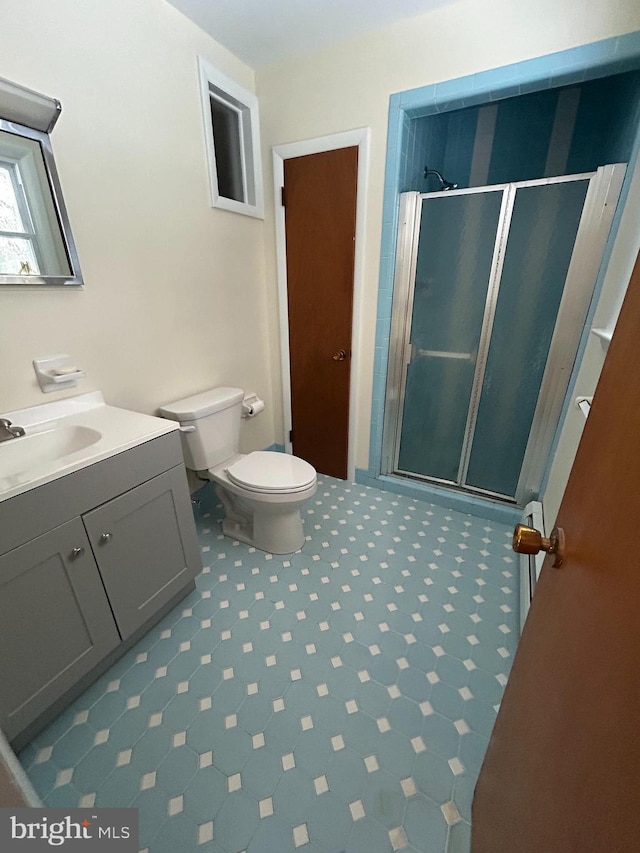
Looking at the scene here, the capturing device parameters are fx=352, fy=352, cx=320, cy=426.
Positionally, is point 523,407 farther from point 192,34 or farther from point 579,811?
point 192,34

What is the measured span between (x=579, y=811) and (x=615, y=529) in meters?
0.30

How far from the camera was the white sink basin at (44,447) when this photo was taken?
1071 millimetres

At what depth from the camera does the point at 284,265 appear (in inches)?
83.1

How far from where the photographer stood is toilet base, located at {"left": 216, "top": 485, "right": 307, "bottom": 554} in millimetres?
1642

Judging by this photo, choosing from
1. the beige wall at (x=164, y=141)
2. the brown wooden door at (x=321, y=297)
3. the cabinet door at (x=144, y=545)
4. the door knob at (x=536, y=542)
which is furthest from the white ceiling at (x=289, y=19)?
the door knob at (x=536, y=542)

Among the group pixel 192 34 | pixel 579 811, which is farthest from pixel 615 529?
pixel 192 34

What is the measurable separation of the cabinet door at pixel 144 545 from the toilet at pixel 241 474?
1.11 feet

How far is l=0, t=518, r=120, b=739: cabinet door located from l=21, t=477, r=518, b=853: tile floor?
0.59 ft

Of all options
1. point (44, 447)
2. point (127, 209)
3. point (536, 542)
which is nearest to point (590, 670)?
point (536, 542)

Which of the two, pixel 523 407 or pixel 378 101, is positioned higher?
pixel 378 101

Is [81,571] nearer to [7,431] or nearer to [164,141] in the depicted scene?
[7,431]

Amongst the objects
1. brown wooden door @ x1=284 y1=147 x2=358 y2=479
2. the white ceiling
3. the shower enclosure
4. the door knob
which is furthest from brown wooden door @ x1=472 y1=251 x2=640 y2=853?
the white ceiling

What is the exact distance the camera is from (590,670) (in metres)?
0.41

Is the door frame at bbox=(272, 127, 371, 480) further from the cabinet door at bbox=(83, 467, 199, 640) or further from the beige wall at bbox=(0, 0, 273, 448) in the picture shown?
the cabinet door at bbox=(83, 467, 199, 640)
